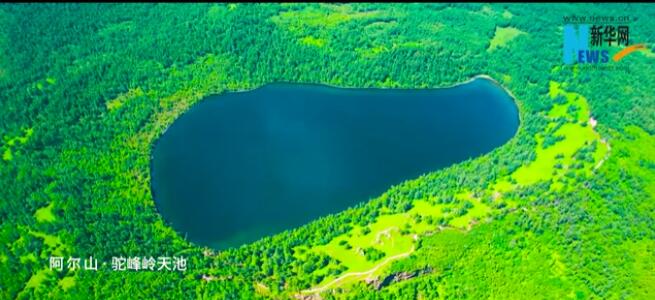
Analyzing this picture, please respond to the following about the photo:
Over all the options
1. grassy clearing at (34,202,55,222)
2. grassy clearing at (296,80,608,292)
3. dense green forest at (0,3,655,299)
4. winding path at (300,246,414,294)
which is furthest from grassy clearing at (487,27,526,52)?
grassy clearing at (34,202,55,222)

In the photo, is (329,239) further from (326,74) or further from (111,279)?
(326,74)

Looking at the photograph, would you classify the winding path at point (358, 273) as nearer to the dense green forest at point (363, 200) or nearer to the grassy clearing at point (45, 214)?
the dense green forest at point (363, 200)

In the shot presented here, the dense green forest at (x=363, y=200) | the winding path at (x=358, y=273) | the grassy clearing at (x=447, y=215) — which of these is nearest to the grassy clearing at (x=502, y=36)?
the dense green forest at (x=363, y=200)

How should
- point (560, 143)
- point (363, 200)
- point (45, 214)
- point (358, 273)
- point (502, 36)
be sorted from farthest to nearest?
point (502, 36)
point (560, 143)
point (363, 200)
point (45, 214)
point (358, 273)

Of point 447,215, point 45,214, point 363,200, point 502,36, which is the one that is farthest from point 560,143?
point 45,214

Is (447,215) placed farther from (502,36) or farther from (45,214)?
(502,36)

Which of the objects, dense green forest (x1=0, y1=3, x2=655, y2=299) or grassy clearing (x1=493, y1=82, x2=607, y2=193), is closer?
dense green forest (x1=0, y1=3, x2=655, y2=299)

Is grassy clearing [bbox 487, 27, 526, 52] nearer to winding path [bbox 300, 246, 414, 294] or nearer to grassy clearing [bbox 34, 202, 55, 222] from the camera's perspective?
winding path [bbox 300, 246, 414, 294]

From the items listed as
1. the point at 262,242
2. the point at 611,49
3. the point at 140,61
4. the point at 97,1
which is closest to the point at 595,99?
the point at 611,49
